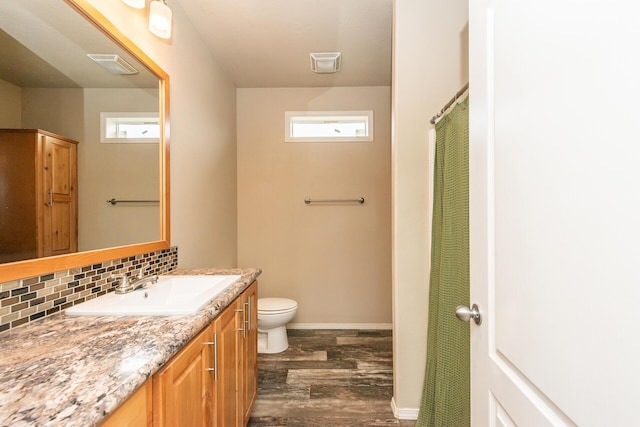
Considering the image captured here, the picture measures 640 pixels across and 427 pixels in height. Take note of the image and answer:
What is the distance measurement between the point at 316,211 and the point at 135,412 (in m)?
2.53

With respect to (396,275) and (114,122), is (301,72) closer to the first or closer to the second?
(114,122)

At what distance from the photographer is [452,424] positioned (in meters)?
1.35

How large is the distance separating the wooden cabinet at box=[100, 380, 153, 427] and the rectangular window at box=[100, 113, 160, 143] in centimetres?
108

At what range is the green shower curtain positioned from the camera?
1244 mm

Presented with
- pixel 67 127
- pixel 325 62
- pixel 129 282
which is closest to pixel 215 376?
pixel 129 282

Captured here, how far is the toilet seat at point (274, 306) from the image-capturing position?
2415mm

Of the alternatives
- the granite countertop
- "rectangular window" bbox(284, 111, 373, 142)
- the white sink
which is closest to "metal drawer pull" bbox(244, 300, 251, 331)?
the white sink

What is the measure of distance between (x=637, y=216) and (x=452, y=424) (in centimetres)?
135

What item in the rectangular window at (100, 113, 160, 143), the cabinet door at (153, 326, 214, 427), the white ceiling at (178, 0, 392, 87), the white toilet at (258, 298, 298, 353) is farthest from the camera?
the white toilet at (258, 298, 298, 353)

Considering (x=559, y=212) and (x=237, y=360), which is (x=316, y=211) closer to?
(x=237, y=360)

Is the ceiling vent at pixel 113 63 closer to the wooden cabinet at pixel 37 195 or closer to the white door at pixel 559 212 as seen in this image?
the wooden cabinet at pixel 37 195

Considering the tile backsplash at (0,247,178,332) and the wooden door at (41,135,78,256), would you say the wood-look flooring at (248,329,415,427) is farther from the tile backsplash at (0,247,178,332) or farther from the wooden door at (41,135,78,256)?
the wooden door at (41,135,78,256)

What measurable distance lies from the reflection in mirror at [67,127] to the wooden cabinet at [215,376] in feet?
1.94

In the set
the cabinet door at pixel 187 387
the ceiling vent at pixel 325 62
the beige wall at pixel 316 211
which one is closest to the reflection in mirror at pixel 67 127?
the cabinet door at pixel 187 387
